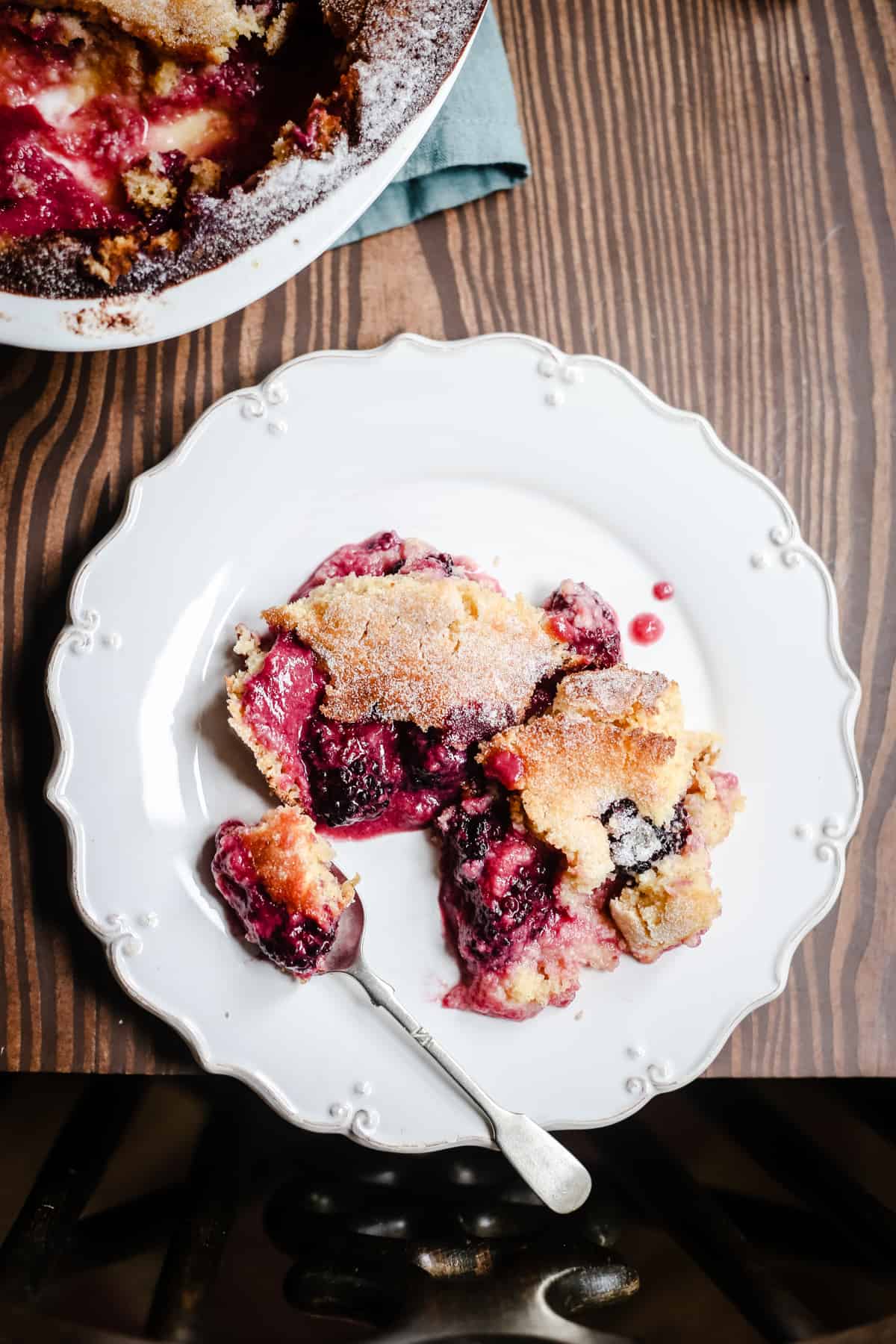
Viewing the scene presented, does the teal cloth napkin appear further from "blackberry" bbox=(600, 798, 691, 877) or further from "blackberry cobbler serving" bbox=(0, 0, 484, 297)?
"blackberry" bbox=(600, 798, 691, 877)

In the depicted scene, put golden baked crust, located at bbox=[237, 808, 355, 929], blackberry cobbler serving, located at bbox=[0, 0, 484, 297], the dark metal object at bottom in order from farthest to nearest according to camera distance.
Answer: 1. the dark metal object at bottom
2. golden baked crust, located at bbox=[237, 808, 355, 929]
3. blackberry cobbler serving, located at bbox=[0, 0, 484, 297]

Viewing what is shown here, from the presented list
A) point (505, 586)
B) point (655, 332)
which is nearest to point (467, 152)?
point (655, 332)

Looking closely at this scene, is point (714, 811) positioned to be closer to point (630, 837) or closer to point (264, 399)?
point (630, 837)

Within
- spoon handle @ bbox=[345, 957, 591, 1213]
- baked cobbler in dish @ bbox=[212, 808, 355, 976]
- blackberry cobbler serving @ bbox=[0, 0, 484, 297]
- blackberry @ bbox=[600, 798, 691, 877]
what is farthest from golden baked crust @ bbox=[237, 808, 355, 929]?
blackberry cobbler serving @ bbox=[0, 0, 484, 297]

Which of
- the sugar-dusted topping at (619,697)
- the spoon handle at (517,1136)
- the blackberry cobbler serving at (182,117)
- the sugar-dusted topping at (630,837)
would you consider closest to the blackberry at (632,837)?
the sugar-dusted topping at (630,837)

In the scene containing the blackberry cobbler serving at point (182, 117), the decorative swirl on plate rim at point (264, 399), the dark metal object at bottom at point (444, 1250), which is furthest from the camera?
the dark metal object at bottom at point (444, 1250)

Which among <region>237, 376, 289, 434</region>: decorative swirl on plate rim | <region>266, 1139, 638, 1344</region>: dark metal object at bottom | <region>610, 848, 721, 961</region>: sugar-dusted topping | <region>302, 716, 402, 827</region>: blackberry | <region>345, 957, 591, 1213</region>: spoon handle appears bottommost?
<region>266, 1139, 638, 1344</region>: dark metal object at bottom

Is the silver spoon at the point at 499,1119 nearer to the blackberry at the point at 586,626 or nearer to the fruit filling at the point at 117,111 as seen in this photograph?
the blackberry at the point at 586,626
